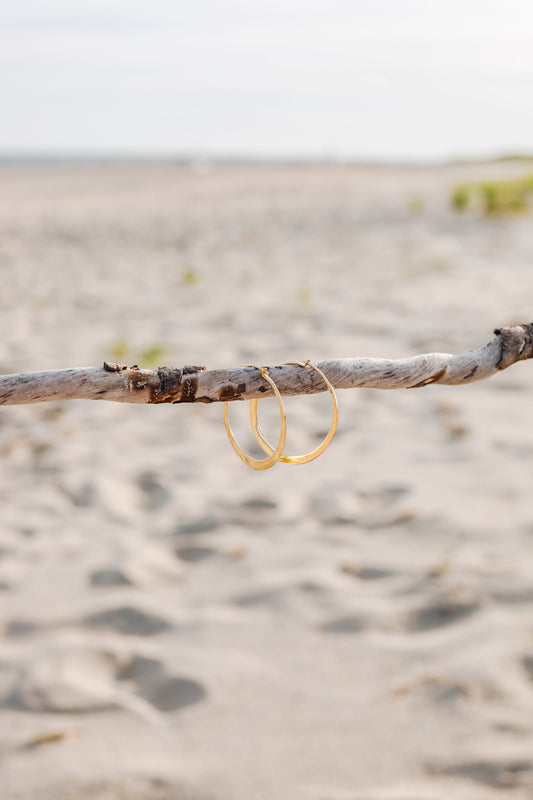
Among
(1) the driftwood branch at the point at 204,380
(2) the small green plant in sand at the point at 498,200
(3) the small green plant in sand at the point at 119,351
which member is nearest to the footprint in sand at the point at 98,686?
(1) the driftwood branch at the point at 204,380

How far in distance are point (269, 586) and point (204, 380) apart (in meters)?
1.48

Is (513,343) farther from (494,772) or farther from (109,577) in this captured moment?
(109,577)

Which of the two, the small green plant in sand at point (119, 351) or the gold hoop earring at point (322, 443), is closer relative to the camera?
the gold hoop earring at point (322, 443)

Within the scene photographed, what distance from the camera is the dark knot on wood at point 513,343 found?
134 centimetres

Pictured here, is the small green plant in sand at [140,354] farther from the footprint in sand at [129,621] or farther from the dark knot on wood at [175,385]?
the dark knot on wood at [175,385]

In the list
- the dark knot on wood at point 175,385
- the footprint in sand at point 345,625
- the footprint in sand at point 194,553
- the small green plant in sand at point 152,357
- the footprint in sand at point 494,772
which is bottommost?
the footprint in sand at point 494,772

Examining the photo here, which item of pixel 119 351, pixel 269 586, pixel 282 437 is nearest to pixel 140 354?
pixel 119 351

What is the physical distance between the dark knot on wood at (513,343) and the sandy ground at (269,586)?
1.03 meters

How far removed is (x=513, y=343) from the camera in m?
1.34

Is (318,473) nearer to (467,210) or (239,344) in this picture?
(239,344)

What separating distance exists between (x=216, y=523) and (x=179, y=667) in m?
0.81

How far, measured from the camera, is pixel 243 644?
226 centimetres

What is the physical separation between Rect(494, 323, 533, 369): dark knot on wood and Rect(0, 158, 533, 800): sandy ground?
103cm

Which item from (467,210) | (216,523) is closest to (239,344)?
(216,523)
